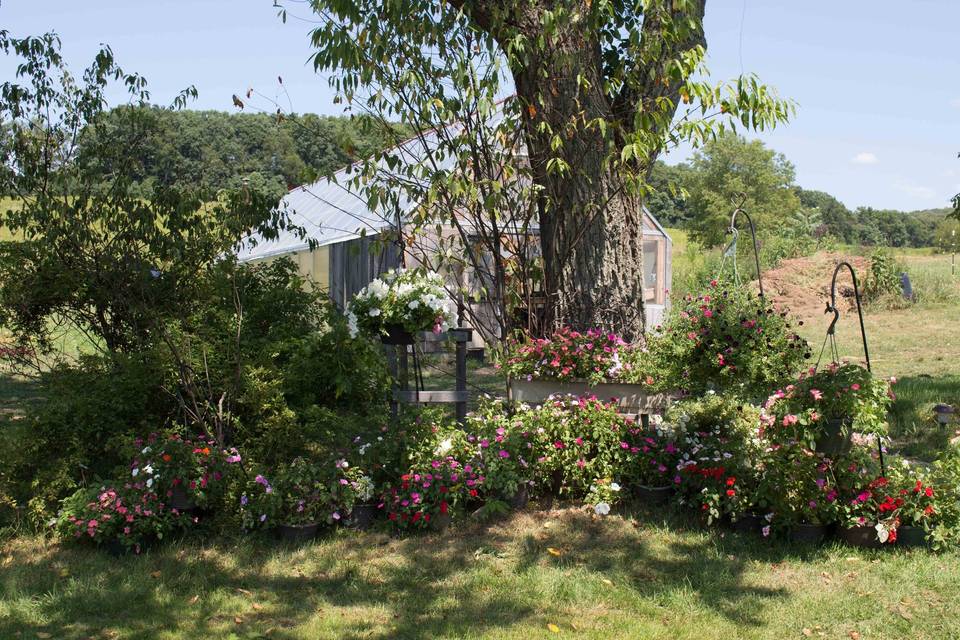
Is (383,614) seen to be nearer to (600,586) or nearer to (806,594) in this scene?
(600,586)

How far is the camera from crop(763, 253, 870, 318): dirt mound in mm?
16703

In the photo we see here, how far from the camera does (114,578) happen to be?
403 cm

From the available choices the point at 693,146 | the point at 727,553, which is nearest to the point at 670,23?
the point at 693,146

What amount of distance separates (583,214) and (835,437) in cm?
246

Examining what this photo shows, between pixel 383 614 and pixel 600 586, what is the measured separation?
103 cm

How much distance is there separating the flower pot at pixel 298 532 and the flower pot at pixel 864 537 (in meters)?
2.80

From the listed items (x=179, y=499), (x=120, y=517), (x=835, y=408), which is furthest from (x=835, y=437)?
(x=120, y=517)

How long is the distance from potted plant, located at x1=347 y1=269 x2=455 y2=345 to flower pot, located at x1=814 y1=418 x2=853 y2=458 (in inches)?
95.1

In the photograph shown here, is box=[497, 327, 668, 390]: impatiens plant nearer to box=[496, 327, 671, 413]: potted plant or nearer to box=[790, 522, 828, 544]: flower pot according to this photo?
box=[496, 327, 671, 413]: potted plant

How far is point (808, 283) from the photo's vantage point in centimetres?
1781

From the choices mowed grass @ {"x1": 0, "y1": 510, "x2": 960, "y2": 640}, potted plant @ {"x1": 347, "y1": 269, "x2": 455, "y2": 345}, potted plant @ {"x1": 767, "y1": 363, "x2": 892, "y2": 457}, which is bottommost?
mowed grass @ {"x1": 0, "y1": 510, "x2": 960, "y2": 640}

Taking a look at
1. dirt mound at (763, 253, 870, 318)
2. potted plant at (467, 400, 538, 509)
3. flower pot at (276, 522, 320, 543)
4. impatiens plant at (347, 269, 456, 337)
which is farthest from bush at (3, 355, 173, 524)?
dirt mound at (763, 253, 870, 318)

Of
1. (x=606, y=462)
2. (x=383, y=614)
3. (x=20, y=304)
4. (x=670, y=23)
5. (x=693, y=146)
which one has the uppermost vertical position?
(x=670, y=23)

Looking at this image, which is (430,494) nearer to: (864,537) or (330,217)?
(864,537)
